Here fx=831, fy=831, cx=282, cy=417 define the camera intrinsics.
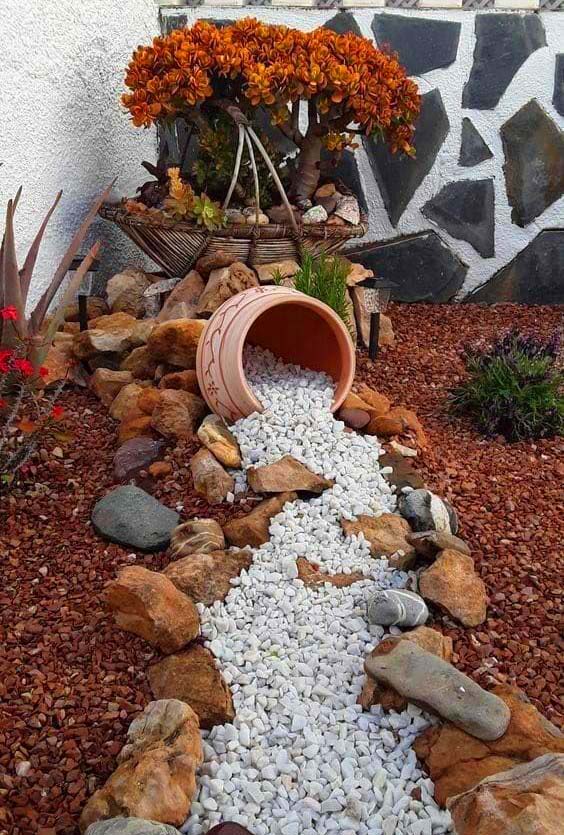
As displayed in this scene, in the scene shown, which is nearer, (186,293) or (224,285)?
(224,285)

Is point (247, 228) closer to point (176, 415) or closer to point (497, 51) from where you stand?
point (176, 415)

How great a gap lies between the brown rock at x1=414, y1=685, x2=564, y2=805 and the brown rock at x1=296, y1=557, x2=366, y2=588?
0.59 m

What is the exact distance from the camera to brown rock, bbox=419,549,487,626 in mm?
2148

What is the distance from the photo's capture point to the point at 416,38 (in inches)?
172

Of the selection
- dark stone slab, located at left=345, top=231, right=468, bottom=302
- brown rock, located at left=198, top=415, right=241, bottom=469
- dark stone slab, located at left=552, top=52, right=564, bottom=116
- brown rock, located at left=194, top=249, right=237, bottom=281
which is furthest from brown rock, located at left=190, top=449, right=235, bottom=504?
dark stone slab, located at left=552, top=52, right=564, bottom=116

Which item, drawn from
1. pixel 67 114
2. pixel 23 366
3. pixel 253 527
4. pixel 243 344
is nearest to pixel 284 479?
pixel 253 527

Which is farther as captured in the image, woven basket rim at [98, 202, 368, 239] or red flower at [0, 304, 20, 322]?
woven basket rim at [98, 202, 368, 239]

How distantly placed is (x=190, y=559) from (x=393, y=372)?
184cm

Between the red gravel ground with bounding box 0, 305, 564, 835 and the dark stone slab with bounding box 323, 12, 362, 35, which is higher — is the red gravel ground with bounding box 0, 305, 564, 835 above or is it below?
below

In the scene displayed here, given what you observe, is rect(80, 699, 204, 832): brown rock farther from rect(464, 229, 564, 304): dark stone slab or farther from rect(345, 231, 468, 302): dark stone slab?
rect(464, 229, 564, 304): dark stone slab

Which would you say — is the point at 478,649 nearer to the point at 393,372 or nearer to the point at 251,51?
the point at 393,372

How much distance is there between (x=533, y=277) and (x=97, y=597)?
3.48 m

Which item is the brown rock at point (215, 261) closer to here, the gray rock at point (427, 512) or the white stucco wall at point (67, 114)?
the white stucco wall at point (67, 114)

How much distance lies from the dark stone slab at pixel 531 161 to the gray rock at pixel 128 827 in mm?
4003
